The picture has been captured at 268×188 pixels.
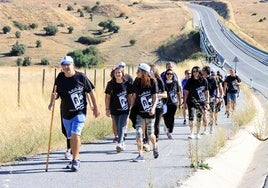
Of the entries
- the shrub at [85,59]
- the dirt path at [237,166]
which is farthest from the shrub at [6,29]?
the dirt path at [237,166]

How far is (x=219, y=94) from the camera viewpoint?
1784cm

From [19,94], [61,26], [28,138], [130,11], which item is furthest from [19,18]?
[28,138]

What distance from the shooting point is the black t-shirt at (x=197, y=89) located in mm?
15281

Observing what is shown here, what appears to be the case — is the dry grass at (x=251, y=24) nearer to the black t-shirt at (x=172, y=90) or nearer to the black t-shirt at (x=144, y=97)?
the black t-shirt at (x=172, y=90)

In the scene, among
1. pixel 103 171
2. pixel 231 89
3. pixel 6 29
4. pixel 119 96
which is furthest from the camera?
pixel 6 29

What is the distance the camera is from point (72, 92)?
34.6 ft

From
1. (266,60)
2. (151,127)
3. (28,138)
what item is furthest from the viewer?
(266,60)

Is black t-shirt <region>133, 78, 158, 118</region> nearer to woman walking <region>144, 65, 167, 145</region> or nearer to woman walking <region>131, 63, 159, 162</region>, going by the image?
woman walking <region>131, 63, 159, 162</region>

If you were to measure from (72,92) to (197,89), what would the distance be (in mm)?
5402

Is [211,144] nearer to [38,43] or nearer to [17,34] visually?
[38,43]

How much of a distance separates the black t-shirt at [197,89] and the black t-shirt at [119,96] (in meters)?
2.89

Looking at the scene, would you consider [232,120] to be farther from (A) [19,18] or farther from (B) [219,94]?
(A) [19,18]

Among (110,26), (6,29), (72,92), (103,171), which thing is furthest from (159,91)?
(110,26)

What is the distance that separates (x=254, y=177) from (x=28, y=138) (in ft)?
15.5
